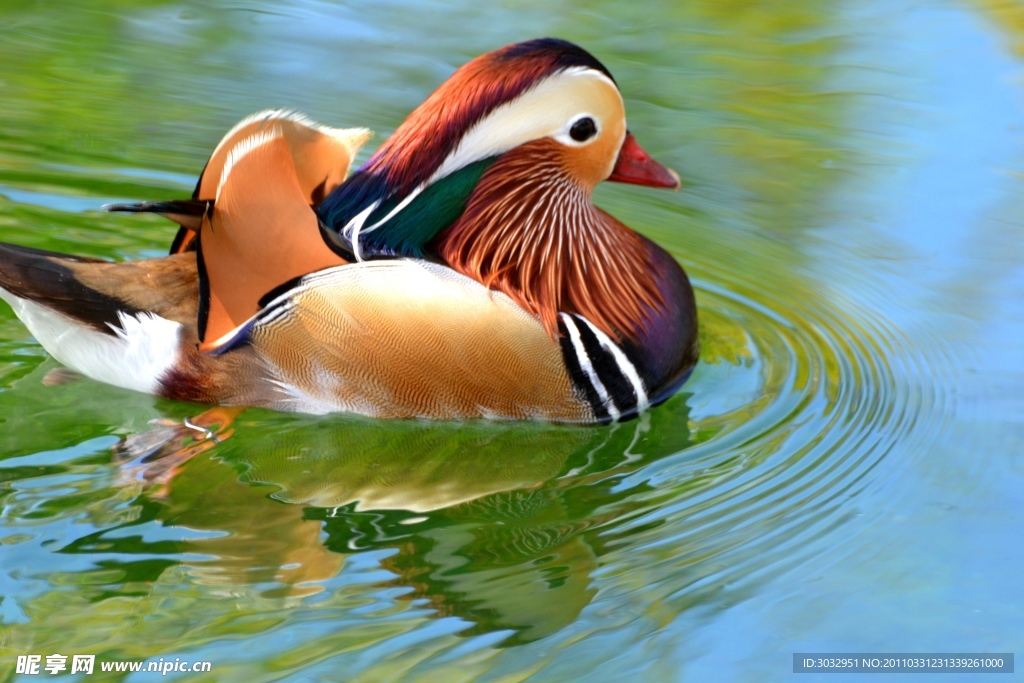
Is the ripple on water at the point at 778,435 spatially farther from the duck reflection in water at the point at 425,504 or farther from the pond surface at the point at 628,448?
the duck reflection in water at the point at 425,504

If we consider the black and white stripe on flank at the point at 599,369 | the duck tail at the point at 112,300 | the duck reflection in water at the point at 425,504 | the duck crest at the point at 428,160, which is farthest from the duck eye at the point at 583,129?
the duck tail at the point at 112,300

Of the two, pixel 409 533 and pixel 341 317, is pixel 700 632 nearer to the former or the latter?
pixel 409 533

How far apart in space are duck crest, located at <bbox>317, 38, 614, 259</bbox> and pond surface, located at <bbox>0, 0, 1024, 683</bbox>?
60cm

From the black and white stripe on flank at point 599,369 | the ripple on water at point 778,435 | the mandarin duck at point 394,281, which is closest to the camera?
the ripple on water at point 778,435

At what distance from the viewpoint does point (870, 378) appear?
4512 mm

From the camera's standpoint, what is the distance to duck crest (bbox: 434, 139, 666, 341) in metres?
4.18

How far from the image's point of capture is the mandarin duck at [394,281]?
153 inches

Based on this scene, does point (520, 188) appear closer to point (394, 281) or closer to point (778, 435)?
point (394, 281)

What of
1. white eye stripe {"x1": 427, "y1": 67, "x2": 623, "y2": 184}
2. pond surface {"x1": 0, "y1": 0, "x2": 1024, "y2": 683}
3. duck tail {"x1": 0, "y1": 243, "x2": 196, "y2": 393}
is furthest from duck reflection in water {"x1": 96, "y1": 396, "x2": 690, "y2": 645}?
white eye stripe {"x1": 427, "y1": 67, "x2": 623, "y2": 184}

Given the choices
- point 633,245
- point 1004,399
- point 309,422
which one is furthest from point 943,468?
point 309,422

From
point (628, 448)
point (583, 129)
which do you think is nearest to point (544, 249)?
point (583, 129)

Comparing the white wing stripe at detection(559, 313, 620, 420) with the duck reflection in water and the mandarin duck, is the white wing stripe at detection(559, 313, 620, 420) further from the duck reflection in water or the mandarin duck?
the duck reflection in water

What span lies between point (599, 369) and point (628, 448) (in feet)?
0.87

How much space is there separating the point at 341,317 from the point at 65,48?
11.1 ft
